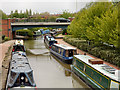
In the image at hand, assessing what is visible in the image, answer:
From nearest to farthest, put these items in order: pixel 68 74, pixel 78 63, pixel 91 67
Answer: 1. pixel 91 67
2. pixel 78 63
3. pixel 68 74

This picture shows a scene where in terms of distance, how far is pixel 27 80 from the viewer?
10852 millimetres

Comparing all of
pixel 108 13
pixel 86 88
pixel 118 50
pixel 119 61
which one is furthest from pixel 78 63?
pixel 108 13

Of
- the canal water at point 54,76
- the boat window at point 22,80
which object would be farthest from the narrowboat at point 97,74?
the boat window at point 22,80

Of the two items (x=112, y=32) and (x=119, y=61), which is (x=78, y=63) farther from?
(x=112, y=32)

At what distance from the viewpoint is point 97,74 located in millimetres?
11773

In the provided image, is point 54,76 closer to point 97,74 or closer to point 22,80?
point 97,74

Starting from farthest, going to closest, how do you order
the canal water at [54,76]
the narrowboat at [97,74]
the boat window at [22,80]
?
the canal water at [54,76], the boat window at [22,80], the narrowboat at [97,74]

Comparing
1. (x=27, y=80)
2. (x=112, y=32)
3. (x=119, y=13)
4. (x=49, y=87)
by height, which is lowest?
(x=49, y=87)

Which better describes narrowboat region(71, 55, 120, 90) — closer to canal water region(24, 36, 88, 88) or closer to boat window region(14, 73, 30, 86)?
canal water region(24, 36, 88, 88)

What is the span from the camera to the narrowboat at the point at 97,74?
33.0 feet

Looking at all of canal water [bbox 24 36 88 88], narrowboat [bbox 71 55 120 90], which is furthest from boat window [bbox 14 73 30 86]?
narrowboat [bbox 71 55 120 90]

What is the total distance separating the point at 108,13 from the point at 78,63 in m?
7.66

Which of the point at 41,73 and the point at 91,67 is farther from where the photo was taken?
the point at 41,73

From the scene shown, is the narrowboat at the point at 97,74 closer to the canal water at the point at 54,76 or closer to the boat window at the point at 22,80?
the canal water at the point at 54,76
